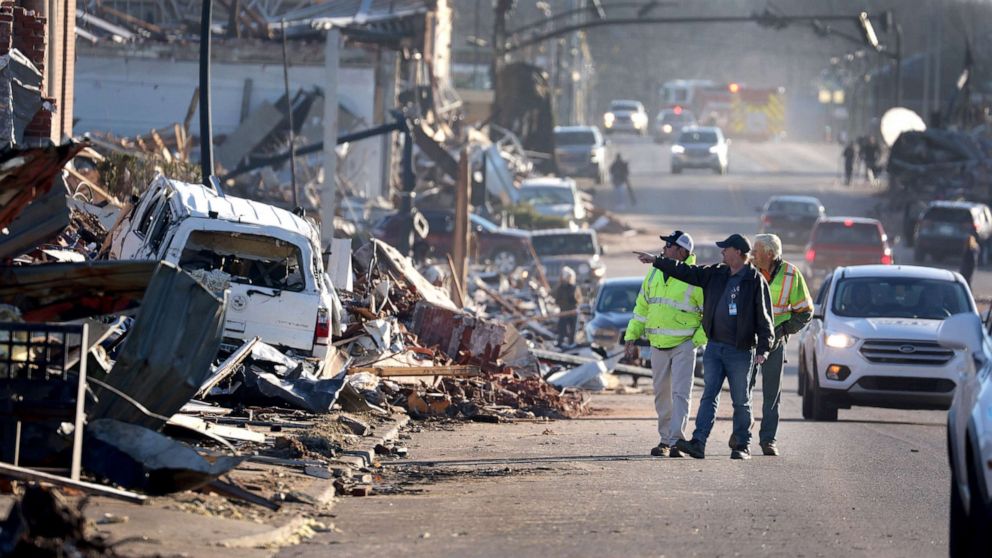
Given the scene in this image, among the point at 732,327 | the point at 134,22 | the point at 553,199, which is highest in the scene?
the point at 134,22

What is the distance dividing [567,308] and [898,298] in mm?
11233

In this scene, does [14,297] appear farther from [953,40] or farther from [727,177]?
[953,40]

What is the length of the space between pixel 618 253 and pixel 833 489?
36255mm

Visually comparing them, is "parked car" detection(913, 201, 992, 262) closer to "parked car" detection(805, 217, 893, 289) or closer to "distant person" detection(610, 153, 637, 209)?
"parked car" detection(805, 217, 893, 289)

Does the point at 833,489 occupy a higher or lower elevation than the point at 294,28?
lower

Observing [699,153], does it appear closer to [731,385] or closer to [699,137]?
[699,137]

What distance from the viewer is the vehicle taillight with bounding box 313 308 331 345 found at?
15.2 metres

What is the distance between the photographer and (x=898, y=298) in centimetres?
1812

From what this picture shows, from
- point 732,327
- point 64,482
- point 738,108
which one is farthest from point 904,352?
point 738,108

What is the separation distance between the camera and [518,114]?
6525cm

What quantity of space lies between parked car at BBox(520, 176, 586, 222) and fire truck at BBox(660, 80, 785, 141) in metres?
48.5

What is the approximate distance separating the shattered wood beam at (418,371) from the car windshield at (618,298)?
28.2 ft

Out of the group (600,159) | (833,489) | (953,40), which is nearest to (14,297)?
(833,489)

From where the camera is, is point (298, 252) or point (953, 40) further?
point (953, 40)
